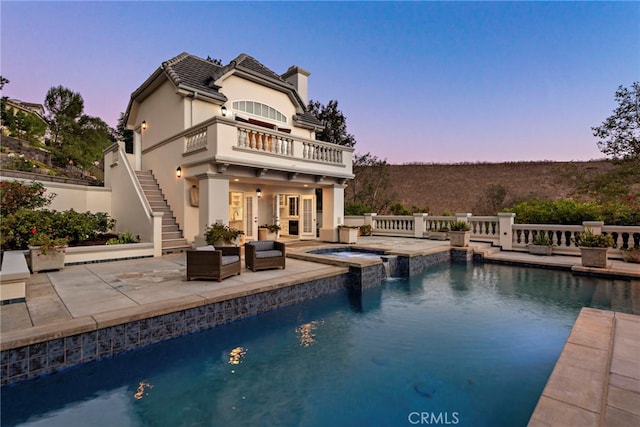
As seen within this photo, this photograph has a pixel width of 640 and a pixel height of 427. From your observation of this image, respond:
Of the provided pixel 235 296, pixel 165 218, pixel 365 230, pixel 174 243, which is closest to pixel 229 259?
pixel 235 296

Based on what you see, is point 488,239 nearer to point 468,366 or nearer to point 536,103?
point 536,103

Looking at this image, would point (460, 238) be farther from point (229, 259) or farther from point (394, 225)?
point (229, 259)

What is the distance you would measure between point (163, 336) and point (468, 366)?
4182mm

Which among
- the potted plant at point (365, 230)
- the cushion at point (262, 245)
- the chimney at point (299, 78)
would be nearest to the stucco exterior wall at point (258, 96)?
the chimney at point (299, 78)

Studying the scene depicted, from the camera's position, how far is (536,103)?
15.2 meters

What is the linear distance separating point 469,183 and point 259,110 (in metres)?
17.8

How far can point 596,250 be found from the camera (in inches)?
317

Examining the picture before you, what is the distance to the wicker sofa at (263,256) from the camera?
6805mm

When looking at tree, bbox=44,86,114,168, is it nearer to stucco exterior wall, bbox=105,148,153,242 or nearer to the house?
the house

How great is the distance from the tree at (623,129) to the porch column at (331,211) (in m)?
10.7

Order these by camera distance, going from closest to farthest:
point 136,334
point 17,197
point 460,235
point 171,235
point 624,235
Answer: point 136,334 < point 17,197 < point 624,235 < point 171,235 < point 460,235

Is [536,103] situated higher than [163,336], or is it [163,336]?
[536,103]

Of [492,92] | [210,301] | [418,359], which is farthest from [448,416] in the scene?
[492,92]

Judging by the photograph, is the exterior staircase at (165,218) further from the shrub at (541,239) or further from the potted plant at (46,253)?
the shrub at (541,239)
